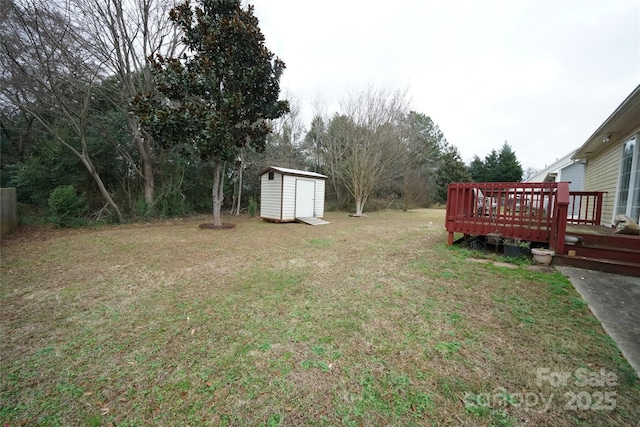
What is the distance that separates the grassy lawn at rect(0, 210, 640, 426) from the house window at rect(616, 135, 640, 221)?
348cm

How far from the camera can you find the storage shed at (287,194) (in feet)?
31.7

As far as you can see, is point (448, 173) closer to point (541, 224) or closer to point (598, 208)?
point (598, 208)

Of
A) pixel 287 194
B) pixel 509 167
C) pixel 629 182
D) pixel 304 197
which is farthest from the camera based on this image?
pixel 509 167

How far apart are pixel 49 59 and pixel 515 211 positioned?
1246 cm

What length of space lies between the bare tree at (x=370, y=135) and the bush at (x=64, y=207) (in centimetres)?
1101

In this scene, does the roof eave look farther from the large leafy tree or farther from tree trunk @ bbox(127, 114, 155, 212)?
tree trunk @ bbox(127, 114, 155, 212)

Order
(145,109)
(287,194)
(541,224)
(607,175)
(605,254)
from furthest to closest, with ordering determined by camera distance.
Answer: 1. (287,194)
2. (145,109)
3. (607,175)
4. (541,224)
5. (605,254)

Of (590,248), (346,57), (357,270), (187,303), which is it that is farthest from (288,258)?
(346,57)

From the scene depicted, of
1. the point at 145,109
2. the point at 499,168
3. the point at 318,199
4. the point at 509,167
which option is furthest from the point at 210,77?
the point at 509,167

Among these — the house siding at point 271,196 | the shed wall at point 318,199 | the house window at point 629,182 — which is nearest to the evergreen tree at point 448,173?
the shed wall at point 318,199

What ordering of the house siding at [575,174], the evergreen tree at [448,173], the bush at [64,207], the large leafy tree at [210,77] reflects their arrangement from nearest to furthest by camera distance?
the large leafy tree at [210,77]
the bush at [64,207]
the house siding at [575,174]
the evergreen tree at [448,173]

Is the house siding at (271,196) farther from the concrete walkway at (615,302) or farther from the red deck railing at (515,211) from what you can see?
the concrete walkway at (615,302)

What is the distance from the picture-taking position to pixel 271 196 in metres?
9.97

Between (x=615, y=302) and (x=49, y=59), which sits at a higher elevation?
(x=49, y=59)
